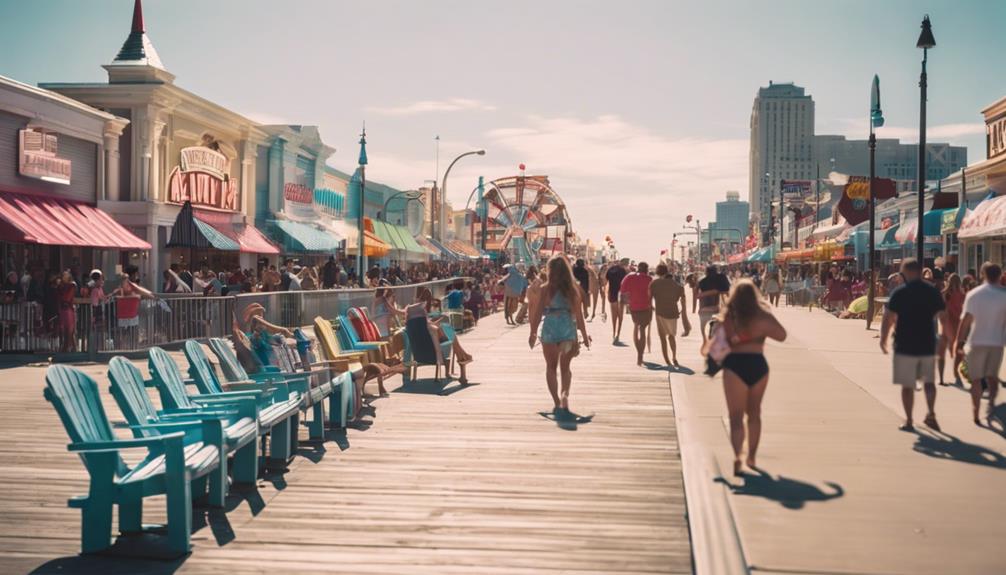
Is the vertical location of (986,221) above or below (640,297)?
above

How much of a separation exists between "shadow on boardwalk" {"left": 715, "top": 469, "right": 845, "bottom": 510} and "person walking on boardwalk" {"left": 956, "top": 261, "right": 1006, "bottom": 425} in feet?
12.7

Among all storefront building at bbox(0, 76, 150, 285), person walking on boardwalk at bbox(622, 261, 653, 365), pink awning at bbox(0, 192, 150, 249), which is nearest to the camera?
person walking on boardwalk at bbox(622, 261, 653, 365)

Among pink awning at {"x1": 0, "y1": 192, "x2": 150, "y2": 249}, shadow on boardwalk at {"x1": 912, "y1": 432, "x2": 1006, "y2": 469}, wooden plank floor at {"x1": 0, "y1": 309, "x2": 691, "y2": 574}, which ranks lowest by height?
wooden plank floor at {"x1": 0, "y1": 309, "x2": 691, "y2": 574}

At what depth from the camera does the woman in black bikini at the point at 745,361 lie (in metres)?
7.98

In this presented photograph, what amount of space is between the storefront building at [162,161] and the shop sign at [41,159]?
3258 mm

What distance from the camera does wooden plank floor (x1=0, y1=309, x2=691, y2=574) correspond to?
18.7ft

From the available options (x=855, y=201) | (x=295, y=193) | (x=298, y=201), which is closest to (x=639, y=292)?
(x=295, y=193)

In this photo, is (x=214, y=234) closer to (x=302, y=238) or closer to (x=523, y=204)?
(x=302, y=238)

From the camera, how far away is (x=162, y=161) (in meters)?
32.7

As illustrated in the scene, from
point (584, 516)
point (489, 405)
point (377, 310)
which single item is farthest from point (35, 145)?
point (584, 516)

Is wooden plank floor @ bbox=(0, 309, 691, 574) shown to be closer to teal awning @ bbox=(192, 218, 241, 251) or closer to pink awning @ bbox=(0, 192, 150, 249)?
pink awning @ bbox=(0, 192, 150, 249)

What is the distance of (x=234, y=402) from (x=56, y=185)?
873 inches

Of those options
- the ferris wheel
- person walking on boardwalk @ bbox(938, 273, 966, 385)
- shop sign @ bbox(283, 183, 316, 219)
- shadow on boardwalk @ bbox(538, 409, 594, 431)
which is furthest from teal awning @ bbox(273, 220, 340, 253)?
the ferris wheel

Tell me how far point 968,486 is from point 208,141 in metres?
32.5
